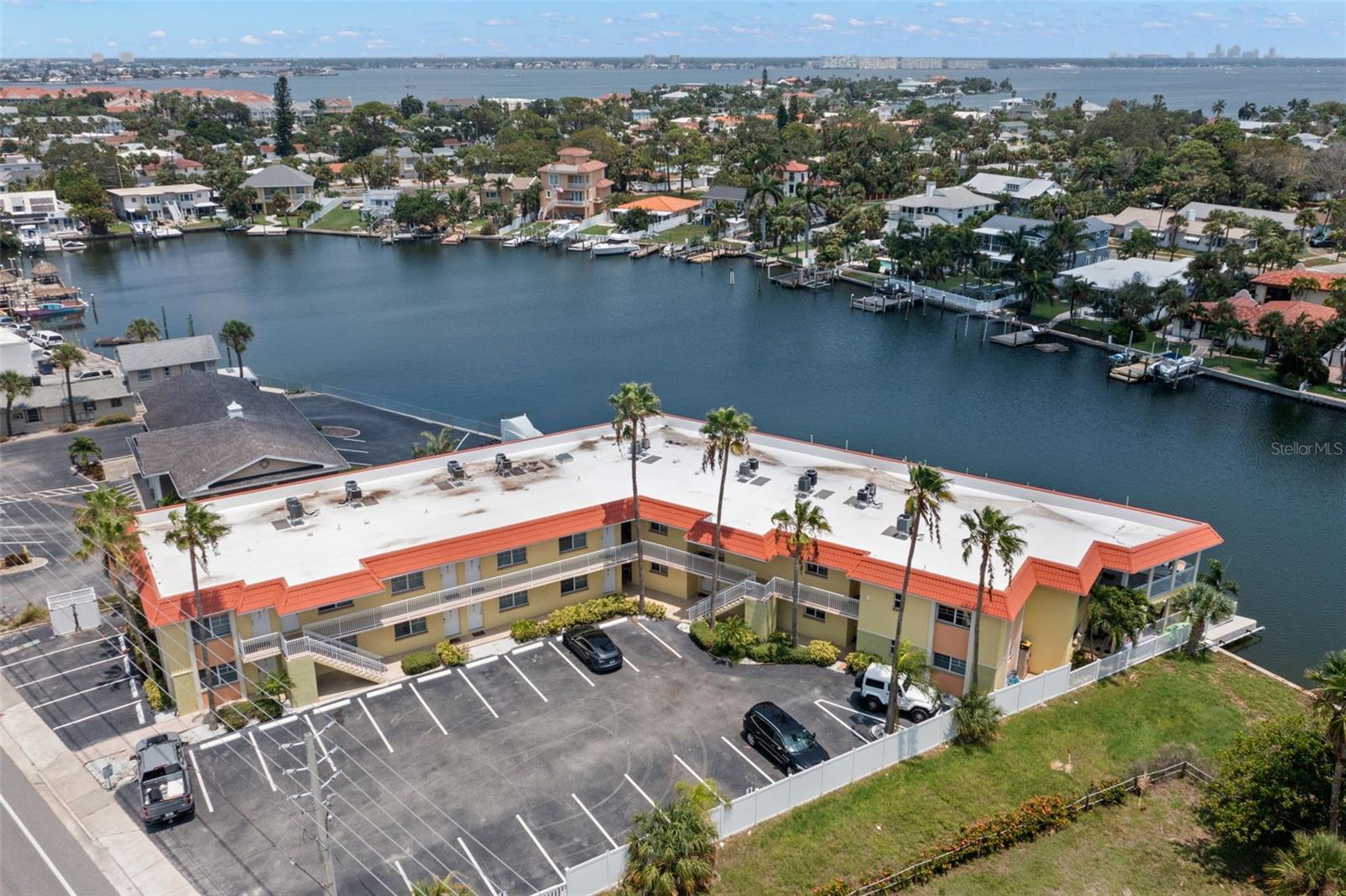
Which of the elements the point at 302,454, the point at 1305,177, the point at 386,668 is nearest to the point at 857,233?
the point at 1305,177

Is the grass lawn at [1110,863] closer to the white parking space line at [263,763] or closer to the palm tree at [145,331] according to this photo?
the white parking space line at [263,763]

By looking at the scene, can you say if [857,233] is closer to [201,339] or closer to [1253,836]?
[201,339]

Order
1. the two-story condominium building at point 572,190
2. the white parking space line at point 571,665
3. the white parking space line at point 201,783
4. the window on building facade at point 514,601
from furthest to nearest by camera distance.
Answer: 1. the two-story condominium building at point 572,190
2. the window on building facade at point 514,601
3. the white parking space line at point 571,665
4. the white parking space line at point 201,783

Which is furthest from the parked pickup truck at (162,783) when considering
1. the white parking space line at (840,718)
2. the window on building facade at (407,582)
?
the white parking space line at (840,718)

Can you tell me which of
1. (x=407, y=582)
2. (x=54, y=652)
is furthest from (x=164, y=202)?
(x=407, y=582)

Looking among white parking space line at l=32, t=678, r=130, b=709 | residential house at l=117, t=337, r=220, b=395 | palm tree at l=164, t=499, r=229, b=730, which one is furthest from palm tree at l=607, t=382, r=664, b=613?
residential house at l=117, t=337, r=220, b=395
